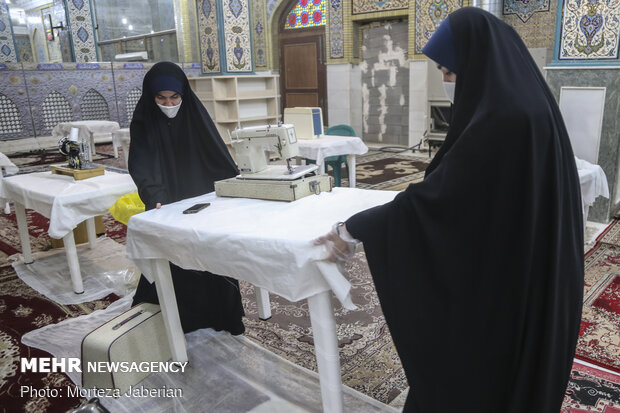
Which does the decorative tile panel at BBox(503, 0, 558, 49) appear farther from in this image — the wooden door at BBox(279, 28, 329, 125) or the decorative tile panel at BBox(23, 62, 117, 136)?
the decorative tile panel at BBox(23, 62, 117, 136)

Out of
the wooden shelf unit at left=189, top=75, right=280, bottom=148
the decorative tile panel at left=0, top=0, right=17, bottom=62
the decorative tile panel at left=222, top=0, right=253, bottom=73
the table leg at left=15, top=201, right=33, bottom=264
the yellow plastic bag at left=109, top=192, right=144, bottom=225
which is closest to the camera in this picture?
the yellow plastic bag at left=109, top=192, right=144, bottom=225

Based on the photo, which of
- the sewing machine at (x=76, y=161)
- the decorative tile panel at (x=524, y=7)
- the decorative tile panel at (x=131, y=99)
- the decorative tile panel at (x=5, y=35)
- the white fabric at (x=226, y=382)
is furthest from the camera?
the decorative tile panel at (x=5, y=35)

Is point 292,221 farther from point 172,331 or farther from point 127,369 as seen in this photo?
point 127,369

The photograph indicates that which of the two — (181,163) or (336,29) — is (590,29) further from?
(336,29)

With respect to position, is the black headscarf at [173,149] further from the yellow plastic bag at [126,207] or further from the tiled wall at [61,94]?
the tiled wall at [61,94]

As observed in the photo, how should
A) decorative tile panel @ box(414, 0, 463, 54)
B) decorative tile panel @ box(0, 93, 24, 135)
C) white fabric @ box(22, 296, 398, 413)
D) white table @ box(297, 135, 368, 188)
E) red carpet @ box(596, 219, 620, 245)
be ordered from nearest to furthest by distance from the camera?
white fabric @ box(22, 296, 398, 413) → red carpet @ box(596, 219, 620, 245) → white table @ box(297, 135, 368, 188) → decorative tile panel @ box(414, 0, 463, 54) → decorative tile panel @ box(0, 93, 24, 135)

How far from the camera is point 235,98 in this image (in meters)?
6.43

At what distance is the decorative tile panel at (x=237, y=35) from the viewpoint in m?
6.70

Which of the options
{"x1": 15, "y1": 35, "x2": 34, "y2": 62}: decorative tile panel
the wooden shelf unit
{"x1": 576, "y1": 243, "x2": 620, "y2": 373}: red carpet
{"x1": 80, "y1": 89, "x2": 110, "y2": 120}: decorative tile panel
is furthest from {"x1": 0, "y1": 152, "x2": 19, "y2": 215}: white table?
{"x1": 15, "y1": 35, "x2": 34, "y2": 62}: decorative tile panel

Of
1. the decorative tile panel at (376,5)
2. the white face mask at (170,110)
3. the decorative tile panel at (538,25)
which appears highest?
the decorative tile panel at (376,5)

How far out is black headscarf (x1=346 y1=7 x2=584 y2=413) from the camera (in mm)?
1131

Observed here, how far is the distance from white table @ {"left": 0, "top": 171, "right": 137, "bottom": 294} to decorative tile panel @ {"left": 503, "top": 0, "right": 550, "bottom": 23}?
231 inches

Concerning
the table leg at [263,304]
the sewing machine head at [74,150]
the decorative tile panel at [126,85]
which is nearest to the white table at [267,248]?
the table leg at [263,304]

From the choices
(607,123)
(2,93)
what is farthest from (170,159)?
(2,93)
